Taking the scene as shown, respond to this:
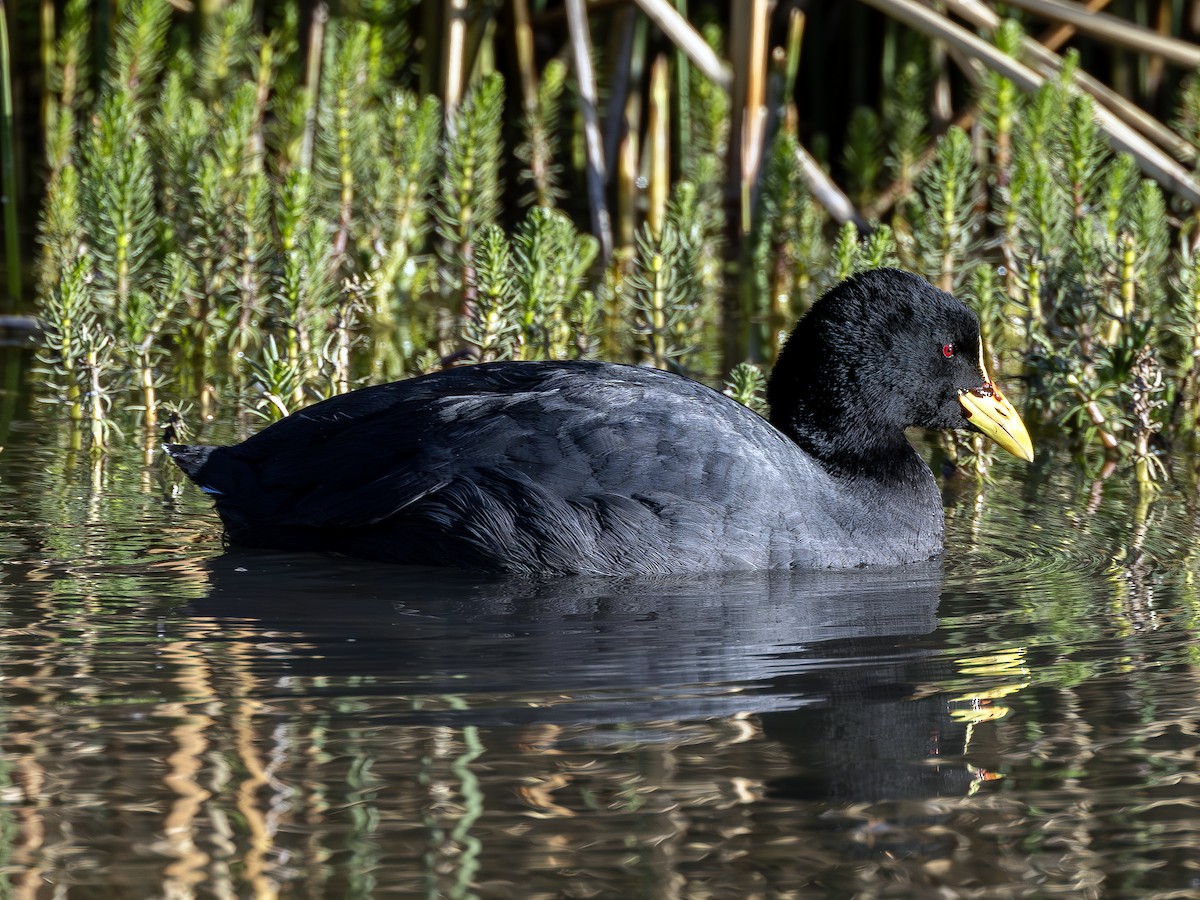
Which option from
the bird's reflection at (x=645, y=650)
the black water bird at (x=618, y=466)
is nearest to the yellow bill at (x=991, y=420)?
the black water bird at (x=618, y=466)

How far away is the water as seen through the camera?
2.58m

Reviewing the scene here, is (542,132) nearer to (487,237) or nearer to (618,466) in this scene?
(487,237)

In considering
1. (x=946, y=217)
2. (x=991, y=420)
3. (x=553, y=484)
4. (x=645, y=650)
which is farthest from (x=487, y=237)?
(x=645, y=650)

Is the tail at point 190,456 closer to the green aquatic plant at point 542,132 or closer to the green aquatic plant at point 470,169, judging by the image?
the green aquatic plant at point 470,169

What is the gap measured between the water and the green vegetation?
112 centimetres

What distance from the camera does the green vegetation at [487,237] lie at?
18.2ft

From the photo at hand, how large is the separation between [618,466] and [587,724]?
121 cm

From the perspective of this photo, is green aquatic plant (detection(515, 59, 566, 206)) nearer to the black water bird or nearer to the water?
the black water bird

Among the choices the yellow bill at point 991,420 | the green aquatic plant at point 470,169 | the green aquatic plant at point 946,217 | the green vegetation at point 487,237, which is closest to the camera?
the yellow bill at point 991,420

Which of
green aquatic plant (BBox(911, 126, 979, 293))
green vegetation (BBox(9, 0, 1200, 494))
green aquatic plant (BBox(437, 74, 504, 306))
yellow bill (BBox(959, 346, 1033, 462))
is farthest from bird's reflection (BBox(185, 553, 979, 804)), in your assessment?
green aquatic plant (BBox(437, 74, 504, 306))

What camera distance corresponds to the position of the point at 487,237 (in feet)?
17.5

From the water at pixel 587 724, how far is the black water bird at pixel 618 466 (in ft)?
0.30

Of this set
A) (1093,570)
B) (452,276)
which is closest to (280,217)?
(452,276)

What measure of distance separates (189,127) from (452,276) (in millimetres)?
1229
